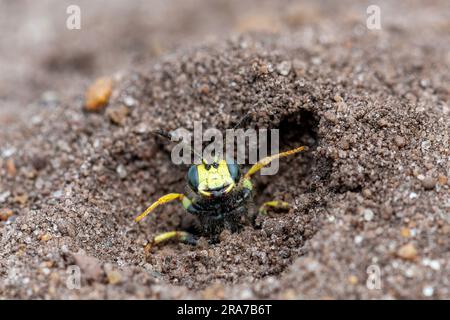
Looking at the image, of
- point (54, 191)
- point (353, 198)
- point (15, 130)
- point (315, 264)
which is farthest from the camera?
point (15, 130)

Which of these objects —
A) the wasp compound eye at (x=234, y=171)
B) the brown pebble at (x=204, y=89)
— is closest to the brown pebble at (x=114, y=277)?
the wasp compound eye at (x=234, y=171)

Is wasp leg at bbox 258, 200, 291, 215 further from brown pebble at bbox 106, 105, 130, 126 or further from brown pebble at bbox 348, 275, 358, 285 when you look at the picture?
brown pebble at bbox 106, 105, 130, 126

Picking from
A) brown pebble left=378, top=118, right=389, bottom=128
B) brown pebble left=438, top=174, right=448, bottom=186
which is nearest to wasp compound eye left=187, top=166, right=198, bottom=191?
brown pebble left=378, top=118, right=389, bottom=128

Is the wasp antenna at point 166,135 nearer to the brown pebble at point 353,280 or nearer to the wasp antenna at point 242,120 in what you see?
the wasp antenna at point 242,120

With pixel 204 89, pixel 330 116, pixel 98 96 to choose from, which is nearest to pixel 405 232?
pixel 330 116

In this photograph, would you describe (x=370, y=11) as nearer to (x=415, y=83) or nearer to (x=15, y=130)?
(x=415, y=83)

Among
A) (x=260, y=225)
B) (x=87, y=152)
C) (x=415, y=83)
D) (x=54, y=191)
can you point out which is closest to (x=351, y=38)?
(x=415, y=83)

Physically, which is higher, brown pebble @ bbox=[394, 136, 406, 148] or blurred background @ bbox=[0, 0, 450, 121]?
blurred background @ bbox=[0, 0, 450, 121]
